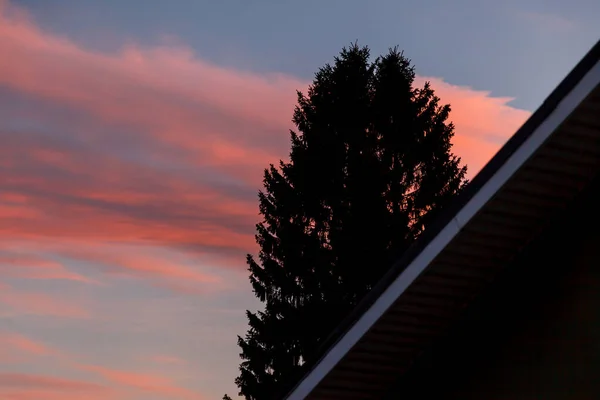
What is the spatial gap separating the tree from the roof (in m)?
24.5

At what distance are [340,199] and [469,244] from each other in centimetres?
2784

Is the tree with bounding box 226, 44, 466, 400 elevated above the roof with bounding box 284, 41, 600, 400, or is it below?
above

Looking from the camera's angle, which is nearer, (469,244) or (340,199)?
(469,244)

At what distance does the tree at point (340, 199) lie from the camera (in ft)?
106

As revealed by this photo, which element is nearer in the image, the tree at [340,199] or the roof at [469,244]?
the roof at [469,244]

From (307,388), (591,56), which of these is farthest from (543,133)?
(307,388)

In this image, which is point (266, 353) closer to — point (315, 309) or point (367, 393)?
A: point (315, 309)

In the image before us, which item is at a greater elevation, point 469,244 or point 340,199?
point 340,199

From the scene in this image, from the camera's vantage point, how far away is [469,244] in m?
6.04

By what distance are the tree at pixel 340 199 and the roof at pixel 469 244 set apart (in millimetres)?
24513

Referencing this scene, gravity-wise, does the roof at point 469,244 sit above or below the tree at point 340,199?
below

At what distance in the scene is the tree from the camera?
106ft

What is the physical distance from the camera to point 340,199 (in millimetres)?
33875

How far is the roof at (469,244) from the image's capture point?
5.50m
